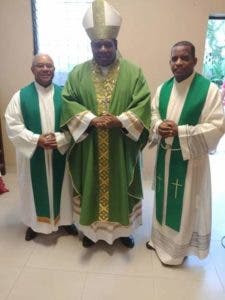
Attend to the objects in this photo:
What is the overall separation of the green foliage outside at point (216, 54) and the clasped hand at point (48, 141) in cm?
359

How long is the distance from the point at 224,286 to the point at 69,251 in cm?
114

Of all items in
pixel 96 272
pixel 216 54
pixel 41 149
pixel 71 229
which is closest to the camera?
pixel 96 272

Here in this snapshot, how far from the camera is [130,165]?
2100 millimetres

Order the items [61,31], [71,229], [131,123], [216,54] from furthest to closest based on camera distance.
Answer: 1. [216,54]
2. [61,31]
3. [71,229]
4. [131,123]

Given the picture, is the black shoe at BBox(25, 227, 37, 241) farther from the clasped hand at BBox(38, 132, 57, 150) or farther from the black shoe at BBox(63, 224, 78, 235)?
the clasped hand at BBox(38, 132, 57, 150)

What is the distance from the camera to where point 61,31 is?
3494 millimetres

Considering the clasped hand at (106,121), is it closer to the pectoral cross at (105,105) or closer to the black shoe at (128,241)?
the pectoral cross at (105,105)

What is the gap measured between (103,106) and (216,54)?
4.06 metres

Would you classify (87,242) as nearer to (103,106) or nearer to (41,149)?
(41,149)

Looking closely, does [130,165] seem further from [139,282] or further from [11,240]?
[11,240]

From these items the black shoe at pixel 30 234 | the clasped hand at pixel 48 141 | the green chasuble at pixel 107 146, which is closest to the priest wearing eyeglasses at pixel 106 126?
the green chasuble at pixel 107 146

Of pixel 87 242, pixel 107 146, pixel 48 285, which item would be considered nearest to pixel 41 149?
pixel 107 146

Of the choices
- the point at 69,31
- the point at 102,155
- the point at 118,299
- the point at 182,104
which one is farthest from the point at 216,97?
the point at 69,31

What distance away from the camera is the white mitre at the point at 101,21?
1.91 m
